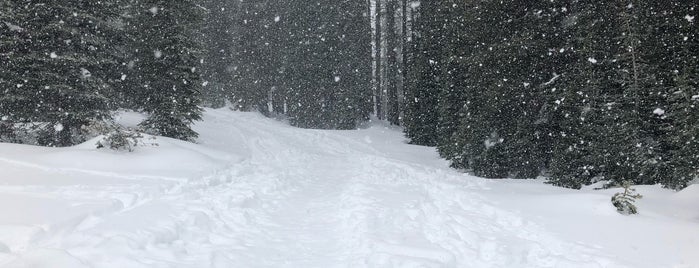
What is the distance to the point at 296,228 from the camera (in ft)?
23.4

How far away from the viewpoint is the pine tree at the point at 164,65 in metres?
17.5

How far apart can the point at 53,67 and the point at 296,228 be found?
38.6 ft

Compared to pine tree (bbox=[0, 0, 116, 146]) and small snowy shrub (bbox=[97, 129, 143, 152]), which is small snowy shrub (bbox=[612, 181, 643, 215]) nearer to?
small snowy shrub (bbox=[97, 129, 143, 152])

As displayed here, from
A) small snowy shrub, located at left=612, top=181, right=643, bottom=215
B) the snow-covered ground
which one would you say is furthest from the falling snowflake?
small snowy shrub, located at left=612, top=181, right=643, bottom=215

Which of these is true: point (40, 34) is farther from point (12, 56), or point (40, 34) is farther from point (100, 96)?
point (100, 96)

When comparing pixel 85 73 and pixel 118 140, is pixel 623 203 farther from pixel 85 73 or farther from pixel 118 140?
pixel 85 73

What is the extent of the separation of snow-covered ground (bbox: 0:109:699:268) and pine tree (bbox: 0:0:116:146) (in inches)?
116

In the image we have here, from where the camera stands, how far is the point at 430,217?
7.87 meters

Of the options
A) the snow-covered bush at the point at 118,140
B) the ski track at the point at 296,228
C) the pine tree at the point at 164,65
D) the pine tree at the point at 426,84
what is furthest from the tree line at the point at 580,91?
the pine tree at the point at 164,65

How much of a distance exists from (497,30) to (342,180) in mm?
6585

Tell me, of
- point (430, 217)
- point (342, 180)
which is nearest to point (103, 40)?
point (342, 180)

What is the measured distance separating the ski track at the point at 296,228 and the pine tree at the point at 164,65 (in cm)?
683

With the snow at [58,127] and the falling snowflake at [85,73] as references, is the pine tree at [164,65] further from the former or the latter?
the snow at [58,127]

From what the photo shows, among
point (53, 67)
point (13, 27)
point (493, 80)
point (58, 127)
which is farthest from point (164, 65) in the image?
point (493, 80)
